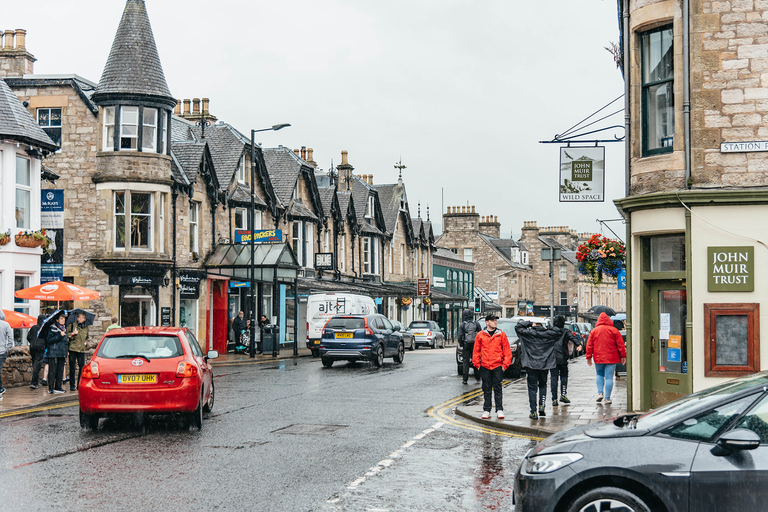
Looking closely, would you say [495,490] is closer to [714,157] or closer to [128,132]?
[714,157]

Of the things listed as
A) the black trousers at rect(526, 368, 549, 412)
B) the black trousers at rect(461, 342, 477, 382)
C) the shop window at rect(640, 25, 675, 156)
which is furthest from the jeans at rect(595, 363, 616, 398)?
the black trousers at rect(461, 342, 477, 382)

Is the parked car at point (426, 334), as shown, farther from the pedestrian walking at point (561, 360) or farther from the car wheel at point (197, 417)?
the car wheel at point (197, 417)

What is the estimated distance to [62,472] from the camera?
29.6ft

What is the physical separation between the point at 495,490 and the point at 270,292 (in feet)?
109

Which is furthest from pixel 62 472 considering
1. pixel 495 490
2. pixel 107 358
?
pixel 495 490

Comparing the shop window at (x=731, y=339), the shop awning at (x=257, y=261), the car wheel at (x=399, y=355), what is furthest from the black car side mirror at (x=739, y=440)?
the shop awning at (x=257, y=261)

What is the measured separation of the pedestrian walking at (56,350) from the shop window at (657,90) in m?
12.1

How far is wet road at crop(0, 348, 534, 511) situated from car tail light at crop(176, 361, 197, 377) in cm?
85

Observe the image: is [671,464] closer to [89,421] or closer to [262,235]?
[89,421]

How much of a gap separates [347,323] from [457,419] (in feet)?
42.5

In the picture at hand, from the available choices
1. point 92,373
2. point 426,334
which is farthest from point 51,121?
point 426,334

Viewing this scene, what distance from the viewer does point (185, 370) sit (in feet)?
39.7

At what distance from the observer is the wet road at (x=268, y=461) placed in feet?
25.7

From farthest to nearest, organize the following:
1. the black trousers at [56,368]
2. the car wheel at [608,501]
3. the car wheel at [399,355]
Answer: the car wheel at [399,355] < the black trousers at [56,368] < the car wheel at [608,501]
